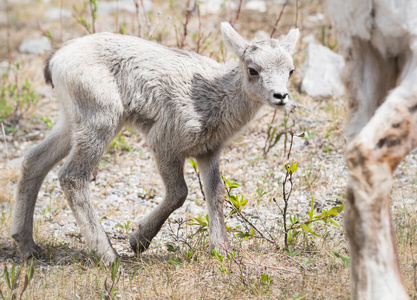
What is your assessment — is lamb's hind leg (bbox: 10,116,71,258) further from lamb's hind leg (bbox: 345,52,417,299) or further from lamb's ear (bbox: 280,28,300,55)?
lamb's hind leg (bbox: 345,52,417,299)

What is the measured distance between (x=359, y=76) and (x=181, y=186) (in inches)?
94.7

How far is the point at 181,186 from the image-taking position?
18.4ft

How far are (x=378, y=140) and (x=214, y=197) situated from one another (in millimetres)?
2613

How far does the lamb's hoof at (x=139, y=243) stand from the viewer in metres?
5.49

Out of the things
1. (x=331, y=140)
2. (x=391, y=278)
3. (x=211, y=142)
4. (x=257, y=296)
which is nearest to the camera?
(x=391, y=278)

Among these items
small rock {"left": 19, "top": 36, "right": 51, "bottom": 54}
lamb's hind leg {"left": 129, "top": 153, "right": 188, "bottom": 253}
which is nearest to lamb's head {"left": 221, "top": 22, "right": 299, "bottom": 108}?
lamb's hind leg {"left": 129, "top": 153, "right": 188, "bottom": 253}

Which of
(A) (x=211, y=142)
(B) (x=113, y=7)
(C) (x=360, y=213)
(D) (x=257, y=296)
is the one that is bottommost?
(D) (x=257, y=296)

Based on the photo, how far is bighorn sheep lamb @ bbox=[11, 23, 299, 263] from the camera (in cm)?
552

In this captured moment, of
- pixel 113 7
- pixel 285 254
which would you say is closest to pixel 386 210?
pixel 285 254

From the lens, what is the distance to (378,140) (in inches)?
126

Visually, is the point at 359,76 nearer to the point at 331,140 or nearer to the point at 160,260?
the point at 160,260

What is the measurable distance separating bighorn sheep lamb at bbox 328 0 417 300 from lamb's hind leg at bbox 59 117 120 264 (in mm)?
2670

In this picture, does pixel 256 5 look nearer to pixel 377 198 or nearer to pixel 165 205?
pixel 165 205

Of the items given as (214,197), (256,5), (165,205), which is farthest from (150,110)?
(256,5)
